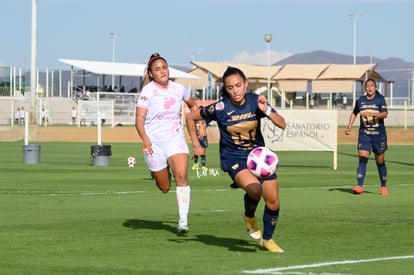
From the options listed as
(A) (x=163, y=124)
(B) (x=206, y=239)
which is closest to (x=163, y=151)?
(A) (x=163, y=124)

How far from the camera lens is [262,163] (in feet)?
37.0

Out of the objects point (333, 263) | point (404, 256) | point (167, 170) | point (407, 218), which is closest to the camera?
point (333, 263)

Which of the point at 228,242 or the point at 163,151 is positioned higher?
the point at 163,151

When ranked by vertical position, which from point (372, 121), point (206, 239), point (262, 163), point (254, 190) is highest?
point (372, 121)

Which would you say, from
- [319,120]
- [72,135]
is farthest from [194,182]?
[72,135]

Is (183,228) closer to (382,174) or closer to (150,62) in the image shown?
(150,62)

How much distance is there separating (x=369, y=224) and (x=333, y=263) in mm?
4082

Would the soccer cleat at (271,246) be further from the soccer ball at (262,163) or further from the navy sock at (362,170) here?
the navy sock at (362,170)

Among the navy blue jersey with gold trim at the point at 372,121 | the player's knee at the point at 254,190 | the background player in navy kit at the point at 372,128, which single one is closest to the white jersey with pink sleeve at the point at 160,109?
the player's knee at the point at 254,190

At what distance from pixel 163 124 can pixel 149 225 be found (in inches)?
56.1

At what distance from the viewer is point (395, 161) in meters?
36.9

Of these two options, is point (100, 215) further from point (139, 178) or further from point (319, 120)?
point (319, 120)

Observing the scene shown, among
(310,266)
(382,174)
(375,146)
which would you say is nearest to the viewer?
(310,266)

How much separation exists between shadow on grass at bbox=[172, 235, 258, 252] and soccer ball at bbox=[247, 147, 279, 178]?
85cm
